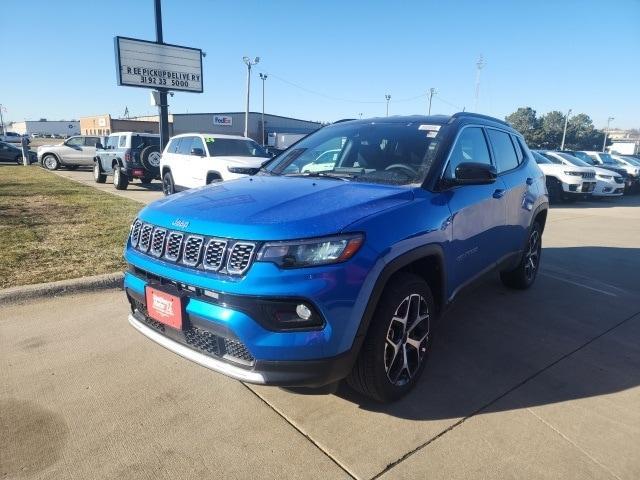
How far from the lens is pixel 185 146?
11156 millimetres

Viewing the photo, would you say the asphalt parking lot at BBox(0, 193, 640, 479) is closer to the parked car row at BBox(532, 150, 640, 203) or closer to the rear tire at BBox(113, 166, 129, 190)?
the rear tire at BBox(113, 166, 129, 190)

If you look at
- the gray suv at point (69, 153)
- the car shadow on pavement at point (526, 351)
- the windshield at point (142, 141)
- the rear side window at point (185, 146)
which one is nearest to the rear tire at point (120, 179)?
the windshield at point (142, 141)

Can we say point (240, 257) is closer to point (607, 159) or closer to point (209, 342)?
point (209, 342)

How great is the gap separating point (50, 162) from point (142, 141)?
10.3 metres

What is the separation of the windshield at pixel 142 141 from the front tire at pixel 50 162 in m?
9.84

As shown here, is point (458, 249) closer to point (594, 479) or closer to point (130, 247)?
point (594, 479)

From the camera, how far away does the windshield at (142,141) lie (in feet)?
45.9

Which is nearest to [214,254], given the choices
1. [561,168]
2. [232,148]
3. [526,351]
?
[526,351]

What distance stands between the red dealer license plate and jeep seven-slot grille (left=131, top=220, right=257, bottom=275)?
20 centimetres

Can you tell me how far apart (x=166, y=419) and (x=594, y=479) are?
2285mm

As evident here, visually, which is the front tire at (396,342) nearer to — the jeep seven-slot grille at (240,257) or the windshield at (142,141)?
the jeep seven-slot grille at (240,257)

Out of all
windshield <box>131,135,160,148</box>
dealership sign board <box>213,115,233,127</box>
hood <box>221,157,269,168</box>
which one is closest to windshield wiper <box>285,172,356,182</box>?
hood <box>221,157,269,168</box>

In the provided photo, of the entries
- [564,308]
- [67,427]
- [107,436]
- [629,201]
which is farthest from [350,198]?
[629,201]

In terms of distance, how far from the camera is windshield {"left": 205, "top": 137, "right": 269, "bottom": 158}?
34.2ft
